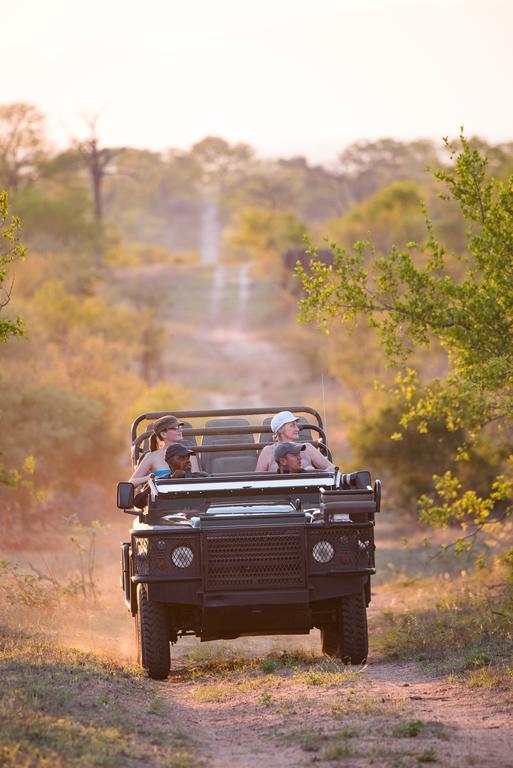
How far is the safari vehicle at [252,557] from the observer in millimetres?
8875

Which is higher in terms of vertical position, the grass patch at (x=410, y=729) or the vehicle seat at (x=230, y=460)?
the vehicle seat at (x=230, y=460)

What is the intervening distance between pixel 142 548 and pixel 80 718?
2.02 m

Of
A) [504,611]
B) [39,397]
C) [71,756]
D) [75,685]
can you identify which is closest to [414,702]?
[75,685]

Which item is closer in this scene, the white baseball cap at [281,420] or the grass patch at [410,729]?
the grass patch at [410,729]

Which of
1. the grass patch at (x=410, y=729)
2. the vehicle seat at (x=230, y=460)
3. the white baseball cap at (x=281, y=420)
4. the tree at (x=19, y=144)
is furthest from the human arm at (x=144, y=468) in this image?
the tree at (x=19, y=144)

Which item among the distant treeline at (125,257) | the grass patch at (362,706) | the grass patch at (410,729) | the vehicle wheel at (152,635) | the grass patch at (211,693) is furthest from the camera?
the distant treeline at (125,257)

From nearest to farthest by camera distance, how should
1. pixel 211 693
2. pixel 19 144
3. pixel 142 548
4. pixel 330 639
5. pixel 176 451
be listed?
pixel 211 693
pixel 142 548
pixel 176 451
pixel 330 639
pixel 19 144

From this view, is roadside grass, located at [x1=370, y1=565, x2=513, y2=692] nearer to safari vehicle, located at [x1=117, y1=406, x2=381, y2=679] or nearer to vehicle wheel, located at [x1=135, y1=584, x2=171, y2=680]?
safari vehicle, located at [x1=117, y1=406, x2=381, y2=679]

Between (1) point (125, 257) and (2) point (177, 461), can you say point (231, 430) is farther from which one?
(1) point (125, 257)

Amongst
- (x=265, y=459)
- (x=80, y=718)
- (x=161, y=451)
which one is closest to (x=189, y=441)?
(x=161, y=451)

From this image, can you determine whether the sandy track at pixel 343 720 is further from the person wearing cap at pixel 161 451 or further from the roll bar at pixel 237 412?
the roll bar at pixel 237 412

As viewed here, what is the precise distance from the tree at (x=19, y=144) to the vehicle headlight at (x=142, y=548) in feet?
185

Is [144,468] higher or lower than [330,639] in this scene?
higher

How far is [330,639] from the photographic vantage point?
10219 millimetres
